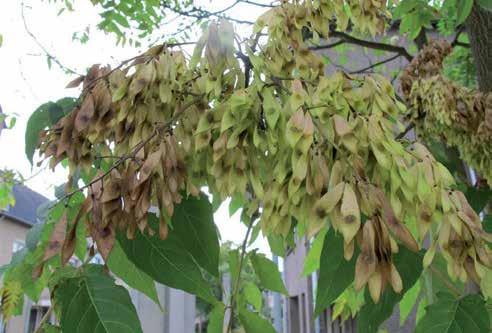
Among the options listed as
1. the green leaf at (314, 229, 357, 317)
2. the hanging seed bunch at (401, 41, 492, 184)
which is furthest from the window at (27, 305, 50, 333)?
the hanging seed bunch at (401, 41, 492, 184)

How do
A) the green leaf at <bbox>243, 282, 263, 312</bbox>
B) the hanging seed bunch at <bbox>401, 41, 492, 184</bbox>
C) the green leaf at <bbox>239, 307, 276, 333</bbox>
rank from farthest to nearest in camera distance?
the hanging seed bunch at <bbox>401, 41, 492, 184</bbox>
the green leaf at <bbox>243, 282, 263, 312</bbox>
the green leaf at <bbox>239, 307, 276, 333</bbox>

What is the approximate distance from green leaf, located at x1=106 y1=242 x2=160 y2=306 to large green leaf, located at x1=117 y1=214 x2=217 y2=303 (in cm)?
8

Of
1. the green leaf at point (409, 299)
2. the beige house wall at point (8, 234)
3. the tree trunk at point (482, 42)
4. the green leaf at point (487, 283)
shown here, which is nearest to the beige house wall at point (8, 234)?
the beige house wall at point (8, 234)

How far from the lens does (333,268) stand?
666 mm

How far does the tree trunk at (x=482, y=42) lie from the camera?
55.1 inches

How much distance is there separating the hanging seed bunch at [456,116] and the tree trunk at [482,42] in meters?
0.12

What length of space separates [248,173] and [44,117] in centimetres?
43

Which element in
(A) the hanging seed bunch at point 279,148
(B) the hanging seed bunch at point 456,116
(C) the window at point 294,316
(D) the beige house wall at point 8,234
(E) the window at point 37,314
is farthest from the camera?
(D) the beige house wall at point 8,234

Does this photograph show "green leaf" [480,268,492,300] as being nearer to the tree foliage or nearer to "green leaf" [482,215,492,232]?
the tree foliage

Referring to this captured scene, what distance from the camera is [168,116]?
71cm

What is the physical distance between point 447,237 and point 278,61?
34cm

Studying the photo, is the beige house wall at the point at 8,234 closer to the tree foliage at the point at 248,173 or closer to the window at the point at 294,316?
→ the window at the point at 294,316

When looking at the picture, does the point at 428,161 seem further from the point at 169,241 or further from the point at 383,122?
the point at 169,241

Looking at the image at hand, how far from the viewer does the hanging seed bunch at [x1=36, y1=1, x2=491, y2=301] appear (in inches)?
19.7
